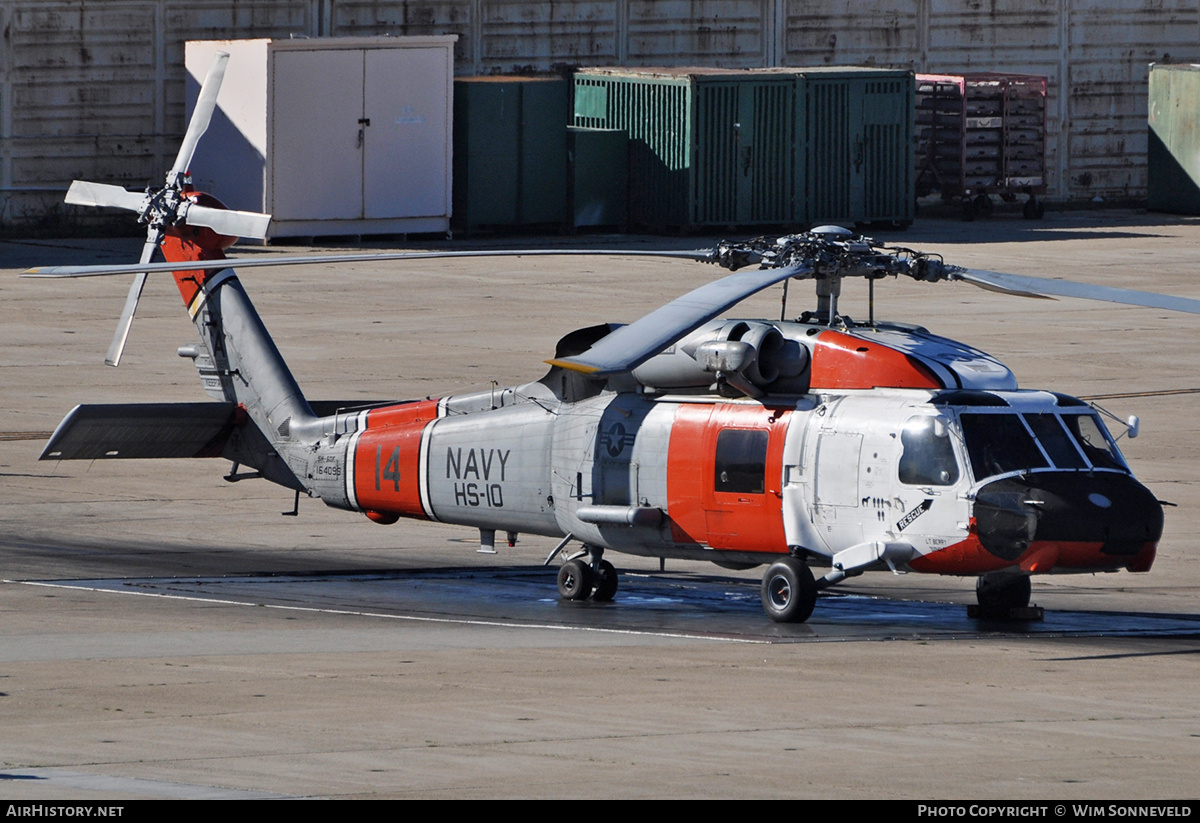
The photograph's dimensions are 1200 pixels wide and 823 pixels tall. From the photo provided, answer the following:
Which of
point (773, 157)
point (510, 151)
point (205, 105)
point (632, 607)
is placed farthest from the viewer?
point (773, 157)

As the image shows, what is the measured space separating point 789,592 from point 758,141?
29.2 metres

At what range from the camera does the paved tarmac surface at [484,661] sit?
9.53 m

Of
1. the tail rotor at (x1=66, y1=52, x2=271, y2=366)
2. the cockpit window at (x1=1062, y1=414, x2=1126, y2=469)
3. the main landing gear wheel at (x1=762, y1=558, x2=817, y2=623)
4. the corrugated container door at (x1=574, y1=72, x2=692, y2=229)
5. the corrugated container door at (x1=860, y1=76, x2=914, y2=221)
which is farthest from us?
the corrugated container door at (x1=860, y1=76, x2=914, y2=221)

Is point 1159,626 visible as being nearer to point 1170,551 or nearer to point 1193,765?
point 1170,551

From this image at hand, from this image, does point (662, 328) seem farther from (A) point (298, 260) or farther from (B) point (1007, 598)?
(B) point (1007, 598)

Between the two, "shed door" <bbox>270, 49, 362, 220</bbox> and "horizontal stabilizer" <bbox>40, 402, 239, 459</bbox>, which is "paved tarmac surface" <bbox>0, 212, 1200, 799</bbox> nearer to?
"horizontal stabilizer" <bbox>40, 402, 239, 459</bbox>

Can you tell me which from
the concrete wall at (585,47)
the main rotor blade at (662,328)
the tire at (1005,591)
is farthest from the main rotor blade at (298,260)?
the concrete wall at (585,47)

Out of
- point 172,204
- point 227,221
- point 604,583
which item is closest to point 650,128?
point 172,204

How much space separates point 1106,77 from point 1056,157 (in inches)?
95.6

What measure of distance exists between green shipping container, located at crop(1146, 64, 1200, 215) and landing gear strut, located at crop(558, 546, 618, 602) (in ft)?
119

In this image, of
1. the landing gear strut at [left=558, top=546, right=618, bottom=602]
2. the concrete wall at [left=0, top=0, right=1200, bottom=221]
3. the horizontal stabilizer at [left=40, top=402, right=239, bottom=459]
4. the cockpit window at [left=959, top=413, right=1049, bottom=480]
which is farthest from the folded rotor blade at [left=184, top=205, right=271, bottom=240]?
the concrete wall at [left=0, top=0, right=1200, bottom=221]

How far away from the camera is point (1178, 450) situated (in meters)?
22.2

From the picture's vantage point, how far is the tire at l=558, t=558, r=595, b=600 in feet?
51.9

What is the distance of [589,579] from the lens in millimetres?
15805
